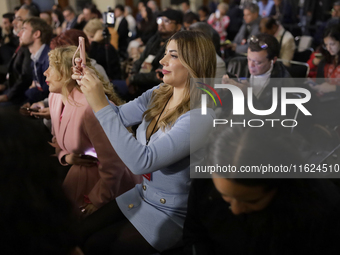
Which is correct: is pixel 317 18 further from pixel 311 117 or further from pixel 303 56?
pixel 311 117

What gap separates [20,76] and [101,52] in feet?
2.91

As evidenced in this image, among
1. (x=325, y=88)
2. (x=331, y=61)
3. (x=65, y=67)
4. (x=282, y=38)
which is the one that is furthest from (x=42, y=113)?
(x=282, y=38)

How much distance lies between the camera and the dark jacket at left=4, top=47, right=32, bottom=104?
318cm

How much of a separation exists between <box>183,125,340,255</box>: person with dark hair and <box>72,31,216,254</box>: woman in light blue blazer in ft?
0.75

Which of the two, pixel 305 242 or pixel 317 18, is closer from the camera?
pixel 305 242

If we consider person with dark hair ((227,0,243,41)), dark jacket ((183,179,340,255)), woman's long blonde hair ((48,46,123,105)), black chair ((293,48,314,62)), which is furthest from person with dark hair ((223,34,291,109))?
person with dark hair ((227,0,243,41))

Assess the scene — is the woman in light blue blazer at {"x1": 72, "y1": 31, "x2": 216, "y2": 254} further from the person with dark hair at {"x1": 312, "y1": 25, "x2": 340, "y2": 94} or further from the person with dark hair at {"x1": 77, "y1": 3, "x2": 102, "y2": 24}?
the person with dark hair at {"x1": 77, "y1": 3, "x2": 102, "y2": 24}

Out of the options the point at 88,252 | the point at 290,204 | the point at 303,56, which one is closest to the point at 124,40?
the point at 303,56

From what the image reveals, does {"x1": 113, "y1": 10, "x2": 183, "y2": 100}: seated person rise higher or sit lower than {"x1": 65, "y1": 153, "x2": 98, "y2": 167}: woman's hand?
higher

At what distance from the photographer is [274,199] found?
2.95 ft

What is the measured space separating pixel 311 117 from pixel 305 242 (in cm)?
174

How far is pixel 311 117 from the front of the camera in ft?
8.05

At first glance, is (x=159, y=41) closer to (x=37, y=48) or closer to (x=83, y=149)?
(x=37, y=48)

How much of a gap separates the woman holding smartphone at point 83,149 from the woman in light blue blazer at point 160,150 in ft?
0.81
